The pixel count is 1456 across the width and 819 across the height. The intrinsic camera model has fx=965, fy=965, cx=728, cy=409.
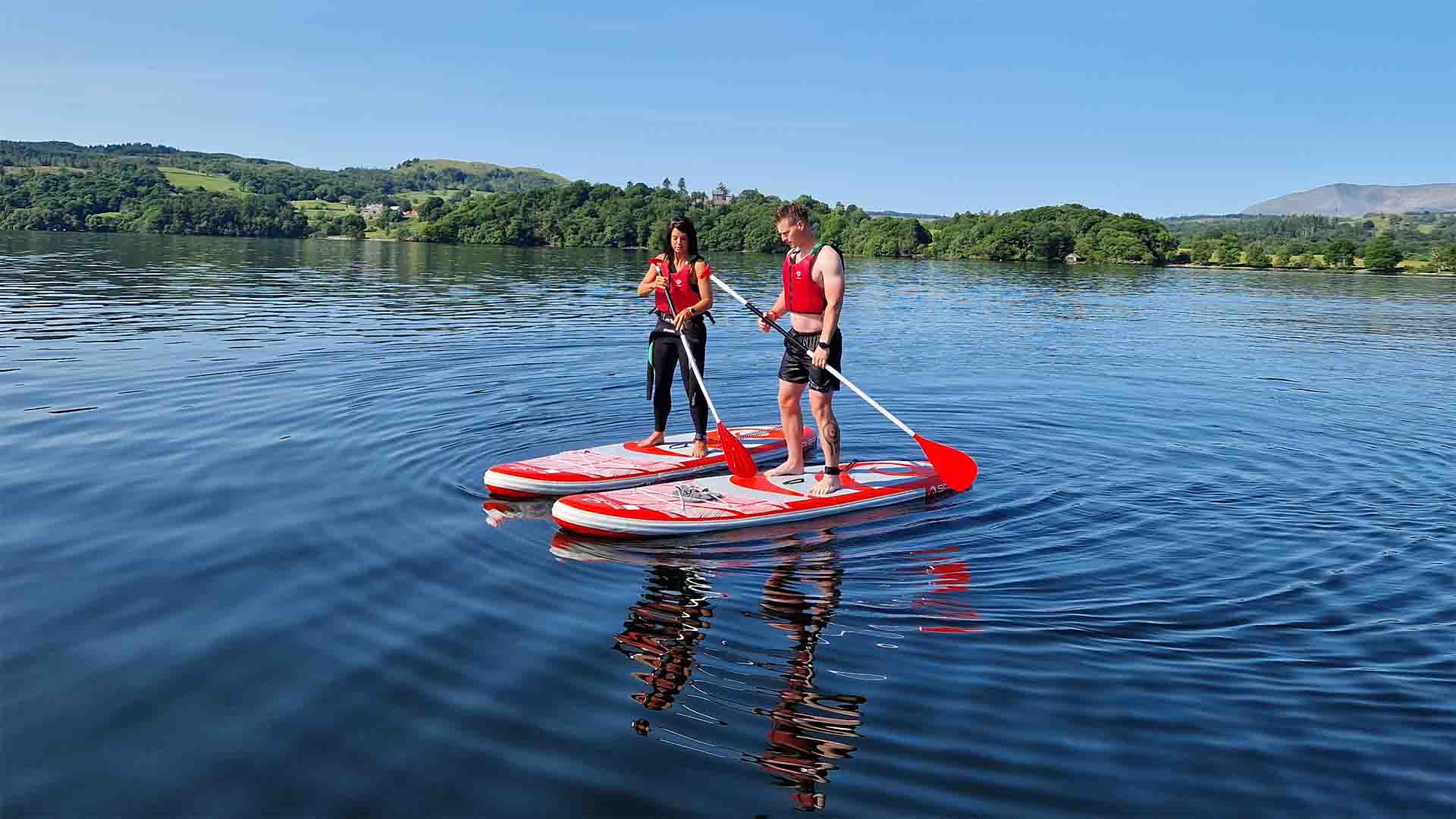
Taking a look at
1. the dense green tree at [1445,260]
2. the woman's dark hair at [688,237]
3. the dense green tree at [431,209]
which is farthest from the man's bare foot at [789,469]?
the dense green tree at [431,209]

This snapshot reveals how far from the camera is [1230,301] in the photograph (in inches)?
1969

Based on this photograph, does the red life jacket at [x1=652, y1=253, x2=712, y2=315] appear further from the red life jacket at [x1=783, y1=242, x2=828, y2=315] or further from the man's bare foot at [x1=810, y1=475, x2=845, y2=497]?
the man's bare foot at [x1=810, y1=475, x2=845, y2=497]

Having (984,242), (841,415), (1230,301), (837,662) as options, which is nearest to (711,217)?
(984,242)

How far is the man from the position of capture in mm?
9398

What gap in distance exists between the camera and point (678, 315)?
1111 centimetres

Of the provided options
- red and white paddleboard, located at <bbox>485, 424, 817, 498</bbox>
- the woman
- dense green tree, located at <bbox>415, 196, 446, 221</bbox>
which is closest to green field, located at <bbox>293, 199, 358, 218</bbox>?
dense green tree, located at <bbox>415, 196, 446, 221</bbox>

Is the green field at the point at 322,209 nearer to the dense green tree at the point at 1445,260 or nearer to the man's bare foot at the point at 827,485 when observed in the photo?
the dense green tree at the point at 1445,260

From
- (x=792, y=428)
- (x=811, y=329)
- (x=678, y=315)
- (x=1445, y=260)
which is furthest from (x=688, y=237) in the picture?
(x=1445, y=260)

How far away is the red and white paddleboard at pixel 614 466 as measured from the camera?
33.0 feet

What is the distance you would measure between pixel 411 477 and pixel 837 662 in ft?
20.1

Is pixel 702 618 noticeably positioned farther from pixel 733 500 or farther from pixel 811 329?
pixel 811 329

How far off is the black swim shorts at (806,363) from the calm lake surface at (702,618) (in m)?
1.45

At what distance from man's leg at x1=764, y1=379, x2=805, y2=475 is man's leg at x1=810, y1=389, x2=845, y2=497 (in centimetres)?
22

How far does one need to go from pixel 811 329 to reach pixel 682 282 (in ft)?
6.67
